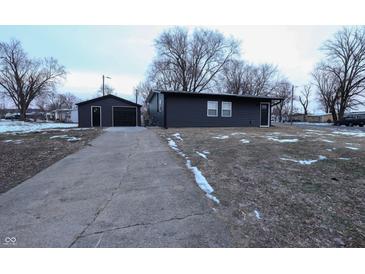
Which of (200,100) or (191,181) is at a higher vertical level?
(200,100)

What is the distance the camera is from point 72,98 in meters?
67.3

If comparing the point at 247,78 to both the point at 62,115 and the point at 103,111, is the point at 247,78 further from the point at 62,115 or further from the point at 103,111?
the point at 62,115

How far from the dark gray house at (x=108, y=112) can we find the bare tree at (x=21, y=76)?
22.2m

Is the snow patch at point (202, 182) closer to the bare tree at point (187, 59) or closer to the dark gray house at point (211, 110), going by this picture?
the dark gray house at point (211, 110)

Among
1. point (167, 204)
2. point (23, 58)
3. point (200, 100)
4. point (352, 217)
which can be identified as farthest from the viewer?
point (23, 58)

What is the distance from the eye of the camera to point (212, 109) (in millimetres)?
16391

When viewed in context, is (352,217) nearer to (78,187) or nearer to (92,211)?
(92,211)

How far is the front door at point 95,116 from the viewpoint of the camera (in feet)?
62.0

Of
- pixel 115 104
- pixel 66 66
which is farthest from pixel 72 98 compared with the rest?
pixel 115 104

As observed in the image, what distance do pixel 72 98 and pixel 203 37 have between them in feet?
164

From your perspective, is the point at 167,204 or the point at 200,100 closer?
the point at 167,204

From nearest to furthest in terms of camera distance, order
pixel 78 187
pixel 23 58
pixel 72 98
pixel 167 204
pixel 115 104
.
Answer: pixel 167 204 < pixel 78 187 < pixel 115 104 < pixel 23 58 < pixel 72 98

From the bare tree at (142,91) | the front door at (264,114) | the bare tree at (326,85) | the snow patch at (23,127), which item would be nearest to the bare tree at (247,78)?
the bare tree at (326,85)

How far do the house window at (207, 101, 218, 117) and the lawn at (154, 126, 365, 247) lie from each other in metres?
10.3
